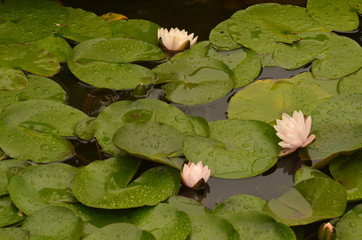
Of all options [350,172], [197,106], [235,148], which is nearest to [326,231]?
[350,172]

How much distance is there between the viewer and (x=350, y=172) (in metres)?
2.08

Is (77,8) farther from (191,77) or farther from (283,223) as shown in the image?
(283,223)

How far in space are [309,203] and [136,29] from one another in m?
1.51

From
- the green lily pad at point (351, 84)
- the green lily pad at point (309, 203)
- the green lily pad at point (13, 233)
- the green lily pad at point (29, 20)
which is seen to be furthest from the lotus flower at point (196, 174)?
the green lily pad at point (29, 20)

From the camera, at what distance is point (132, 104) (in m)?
2.31

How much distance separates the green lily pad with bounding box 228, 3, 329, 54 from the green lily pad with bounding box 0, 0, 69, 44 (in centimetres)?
104

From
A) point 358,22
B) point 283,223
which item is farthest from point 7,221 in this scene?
point 358,22

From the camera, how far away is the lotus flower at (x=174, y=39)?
2725mm

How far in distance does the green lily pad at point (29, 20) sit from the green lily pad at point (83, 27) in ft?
0.13

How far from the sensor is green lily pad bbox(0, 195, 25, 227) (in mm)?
1862

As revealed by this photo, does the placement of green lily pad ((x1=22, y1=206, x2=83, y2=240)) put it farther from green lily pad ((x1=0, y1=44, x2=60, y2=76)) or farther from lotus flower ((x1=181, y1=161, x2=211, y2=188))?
green lily pad ((x1=0, y1=44, x2=60, y2=76))

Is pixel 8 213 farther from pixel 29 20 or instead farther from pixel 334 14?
pixel 334 14

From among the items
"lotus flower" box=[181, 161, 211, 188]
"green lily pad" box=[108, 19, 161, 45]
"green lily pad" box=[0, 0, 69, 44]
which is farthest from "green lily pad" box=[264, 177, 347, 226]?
"green lily pad" box=[0, 0, 69, 44]

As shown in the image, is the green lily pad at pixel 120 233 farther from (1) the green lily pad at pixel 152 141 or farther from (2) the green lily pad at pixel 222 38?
(2) the green lily pad at pixel 222 38
